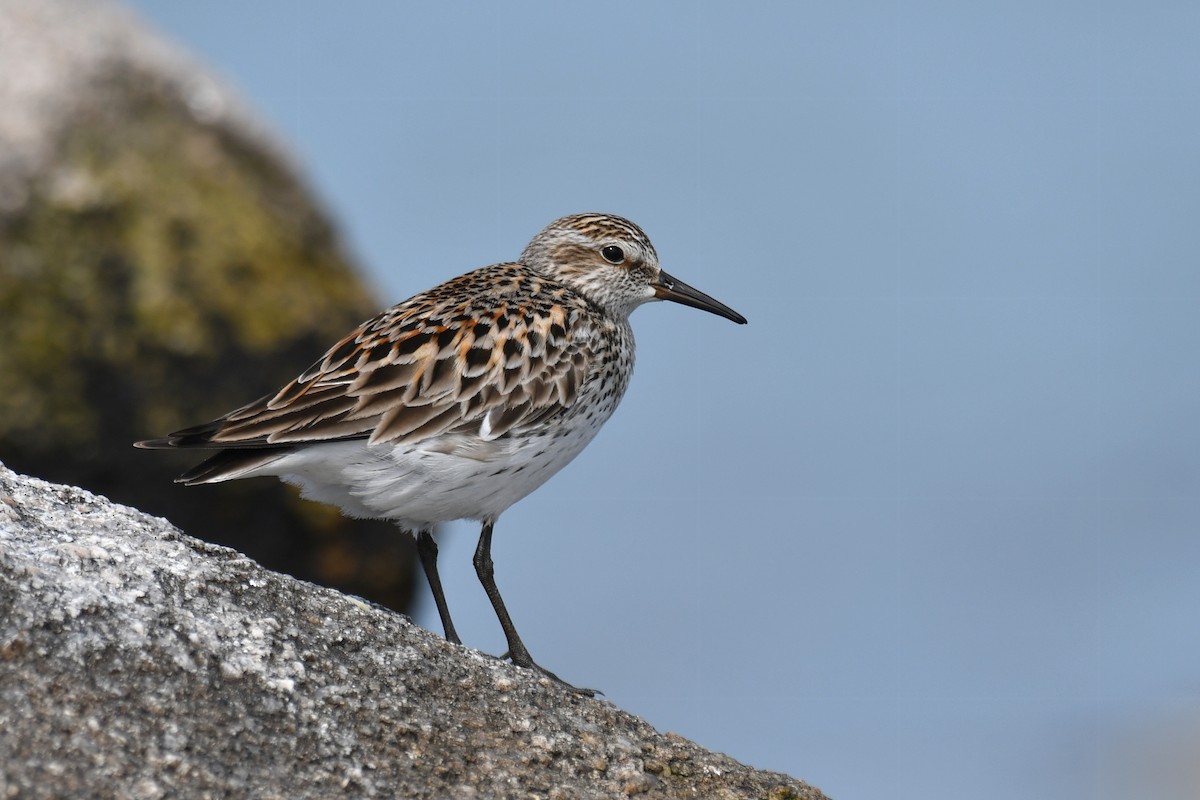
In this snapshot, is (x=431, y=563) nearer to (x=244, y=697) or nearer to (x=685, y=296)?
(x=685, y=296)

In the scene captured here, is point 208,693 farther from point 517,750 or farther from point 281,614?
point 517,750

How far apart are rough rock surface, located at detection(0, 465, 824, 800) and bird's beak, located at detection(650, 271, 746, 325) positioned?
152 inches

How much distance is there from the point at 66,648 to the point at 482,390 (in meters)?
3.16

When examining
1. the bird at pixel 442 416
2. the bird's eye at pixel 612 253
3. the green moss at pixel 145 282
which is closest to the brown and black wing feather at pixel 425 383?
the bird at pixel 442 416

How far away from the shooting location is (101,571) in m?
4.77

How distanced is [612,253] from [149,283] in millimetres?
5001

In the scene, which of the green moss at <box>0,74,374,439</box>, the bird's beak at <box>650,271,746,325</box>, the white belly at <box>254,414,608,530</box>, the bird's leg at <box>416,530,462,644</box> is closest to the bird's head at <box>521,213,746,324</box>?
the bird's beak at <box>650,271,746,325</box>

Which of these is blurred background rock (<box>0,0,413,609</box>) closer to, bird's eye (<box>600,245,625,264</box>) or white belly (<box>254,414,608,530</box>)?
bird's eye (<box>600,245,625,264</box>)

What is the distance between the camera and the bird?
6.88 meters

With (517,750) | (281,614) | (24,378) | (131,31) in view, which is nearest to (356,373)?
(281,614)

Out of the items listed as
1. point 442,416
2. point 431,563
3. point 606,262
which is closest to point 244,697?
point 442,416

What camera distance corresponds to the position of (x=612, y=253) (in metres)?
8.77

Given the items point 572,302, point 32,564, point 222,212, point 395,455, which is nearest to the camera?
point 32,564

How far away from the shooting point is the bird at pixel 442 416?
6875 millimetres
